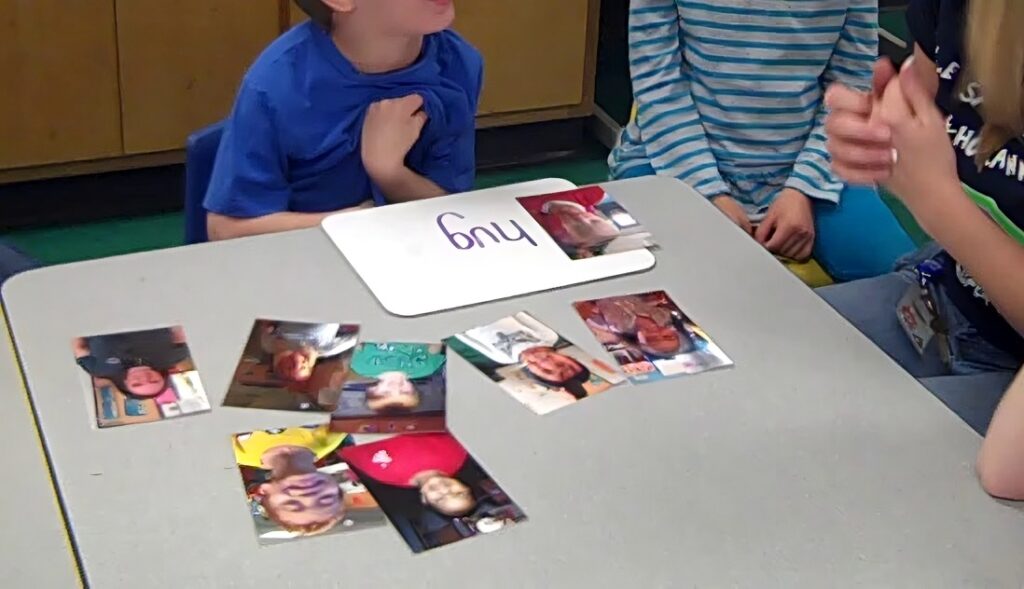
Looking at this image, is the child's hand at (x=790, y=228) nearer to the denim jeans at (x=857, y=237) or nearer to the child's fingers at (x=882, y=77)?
the denim jeans at (x=857, y=237)

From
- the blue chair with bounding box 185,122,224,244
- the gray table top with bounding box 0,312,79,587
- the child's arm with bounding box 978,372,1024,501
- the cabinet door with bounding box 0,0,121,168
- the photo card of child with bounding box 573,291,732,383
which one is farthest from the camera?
the cabinet door with bounding box 0,0,121,168

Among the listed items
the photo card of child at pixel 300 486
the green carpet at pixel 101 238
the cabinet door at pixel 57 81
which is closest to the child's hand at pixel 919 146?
the photo card of child at pixel 300 486

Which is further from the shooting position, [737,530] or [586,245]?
[586,245]

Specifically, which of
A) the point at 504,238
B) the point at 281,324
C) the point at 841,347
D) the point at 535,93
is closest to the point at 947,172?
the point at 841,347

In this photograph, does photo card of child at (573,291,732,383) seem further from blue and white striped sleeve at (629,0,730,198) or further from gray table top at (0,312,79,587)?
blue and white striped sleeve at (629,0,730,198)

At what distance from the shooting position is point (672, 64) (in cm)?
177

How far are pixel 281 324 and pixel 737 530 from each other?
1.39 feet

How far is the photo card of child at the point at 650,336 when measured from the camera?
103 centimetres

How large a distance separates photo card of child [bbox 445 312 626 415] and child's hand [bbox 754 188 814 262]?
0.74 meters

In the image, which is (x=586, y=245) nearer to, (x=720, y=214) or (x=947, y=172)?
(x=720, y=214)

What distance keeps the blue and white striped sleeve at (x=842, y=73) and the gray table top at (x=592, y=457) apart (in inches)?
24.5

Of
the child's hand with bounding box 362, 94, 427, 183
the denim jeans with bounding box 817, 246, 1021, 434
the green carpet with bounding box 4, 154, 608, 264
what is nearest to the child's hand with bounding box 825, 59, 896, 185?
the denim jeans with bounding box 817, 246, 1021, 434

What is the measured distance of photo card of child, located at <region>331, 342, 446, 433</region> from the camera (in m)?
0.95

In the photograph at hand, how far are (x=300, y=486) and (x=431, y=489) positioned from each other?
92 millimetres
